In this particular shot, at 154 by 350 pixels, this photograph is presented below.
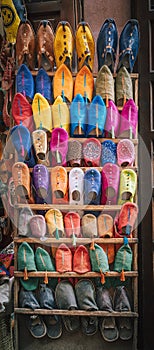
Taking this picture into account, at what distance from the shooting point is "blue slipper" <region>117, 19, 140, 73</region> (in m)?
2.81

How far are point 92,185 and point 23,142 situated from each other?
1.53ft

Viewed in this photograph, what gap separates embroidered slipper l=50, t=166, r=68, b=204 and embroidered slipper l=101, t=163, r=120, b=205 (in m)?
0.22

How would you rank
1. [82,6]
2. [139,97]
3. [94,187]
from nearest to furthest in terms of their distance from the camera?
[94,187], [139,97], [82,6]


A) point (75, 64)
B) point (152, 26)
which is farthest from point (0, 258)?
point (152, 26)

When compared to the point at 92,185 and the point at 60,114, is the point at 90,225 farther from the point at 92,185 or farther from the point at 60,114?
the point at 60,114

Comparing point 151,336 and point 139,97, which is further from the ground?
point 139,97

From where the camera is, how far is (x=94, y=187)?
2635 millimetres

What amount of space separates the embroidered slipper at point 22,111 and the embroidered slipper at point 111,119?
1.49ft

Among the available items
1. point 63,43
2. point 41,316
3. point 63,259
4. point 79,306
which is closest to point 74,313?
point 79,306

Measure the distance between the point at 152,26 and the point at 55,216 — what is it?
140cm

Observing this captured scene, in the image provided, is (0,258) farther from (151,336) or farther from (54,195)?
(151,336)

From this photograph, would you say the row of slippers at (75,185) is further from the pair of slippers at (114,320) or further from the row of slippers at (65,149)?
the pair of slippers at (114,320)

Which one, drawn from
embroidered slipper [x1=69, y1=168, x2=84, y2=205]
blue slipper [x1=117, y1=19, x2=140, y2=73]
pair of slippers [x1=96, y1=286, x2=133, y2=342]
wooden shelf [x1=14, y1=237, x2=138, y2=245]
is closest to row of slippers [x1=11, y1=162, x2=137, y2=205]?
embroidered slipper [x1=69, y1=168, x2=84, y2=205]

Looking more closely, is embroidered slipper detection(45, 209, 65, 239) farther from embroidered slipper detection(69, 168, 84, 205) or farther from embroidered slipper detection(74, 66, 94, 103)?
embroidered slipper detection(74, 66, 94, 103)
